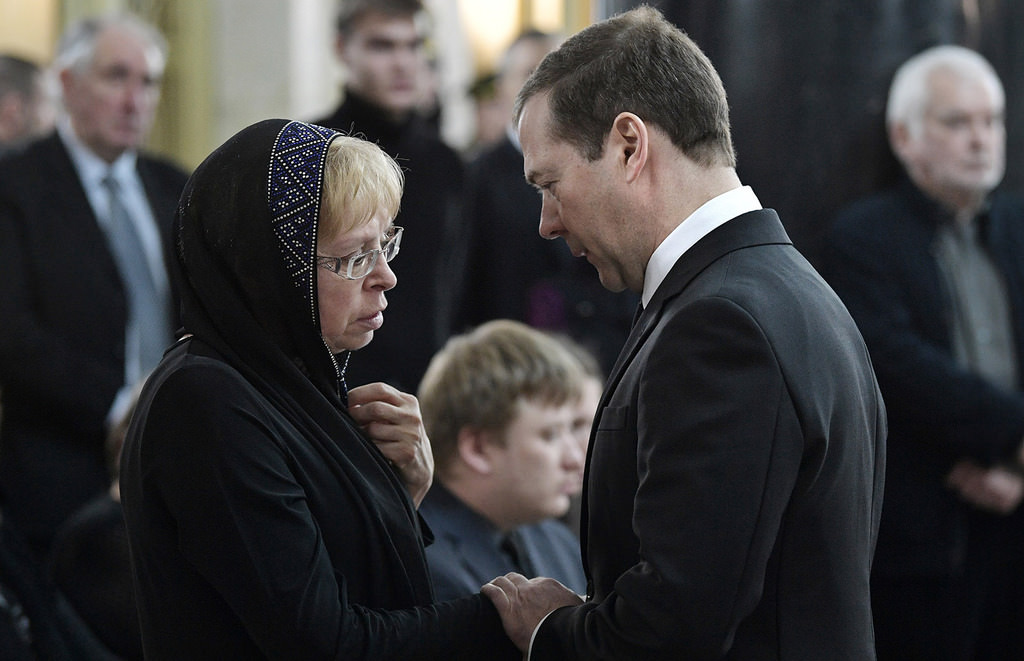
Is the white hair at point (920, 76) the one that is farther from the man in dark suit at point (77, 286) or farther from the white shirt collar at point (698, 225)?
the man in dark suit at point (77, 286)

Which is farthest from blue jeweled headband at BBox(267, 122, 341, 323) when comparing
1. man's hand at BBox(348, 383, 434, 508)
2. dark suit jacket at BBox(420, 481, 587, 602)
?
dark suit jacket at BBox(420, 481, 587, 602)

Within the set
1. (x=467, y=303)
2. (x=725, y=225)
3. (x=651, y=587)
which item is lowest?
(x=467, y=303)

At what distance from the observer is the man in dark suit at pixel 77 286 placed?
4.07 meters

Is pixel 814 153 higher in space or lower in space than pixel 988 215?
higher

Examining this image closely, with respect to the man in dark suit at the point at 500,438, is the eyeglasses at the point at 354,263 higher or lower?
higher

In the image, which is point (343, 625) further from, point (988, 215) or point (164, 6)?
point (164, 6)

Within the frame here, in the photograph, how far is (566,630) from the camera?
2.07 metres

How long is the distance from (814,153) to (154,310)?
2034 millimetres

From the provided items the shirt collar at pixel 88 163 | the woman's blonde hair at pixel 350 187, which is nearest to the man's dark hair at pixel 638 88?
the woman's blonde hair at pixel 350 187

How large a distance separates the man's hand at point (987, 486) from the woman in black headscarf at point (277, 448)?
2.24 metres

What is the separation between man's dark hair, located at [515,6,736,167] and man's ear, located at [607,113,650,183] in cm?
1

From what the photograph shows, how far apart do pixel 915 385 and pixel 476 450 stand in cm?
151

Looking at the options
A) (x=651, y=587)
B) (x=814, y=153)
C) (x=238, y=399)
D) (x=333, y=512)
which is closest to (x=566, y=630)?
(x=651, y=587)

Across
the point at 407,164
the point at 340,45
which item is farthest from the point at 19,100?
the point at 407,164
